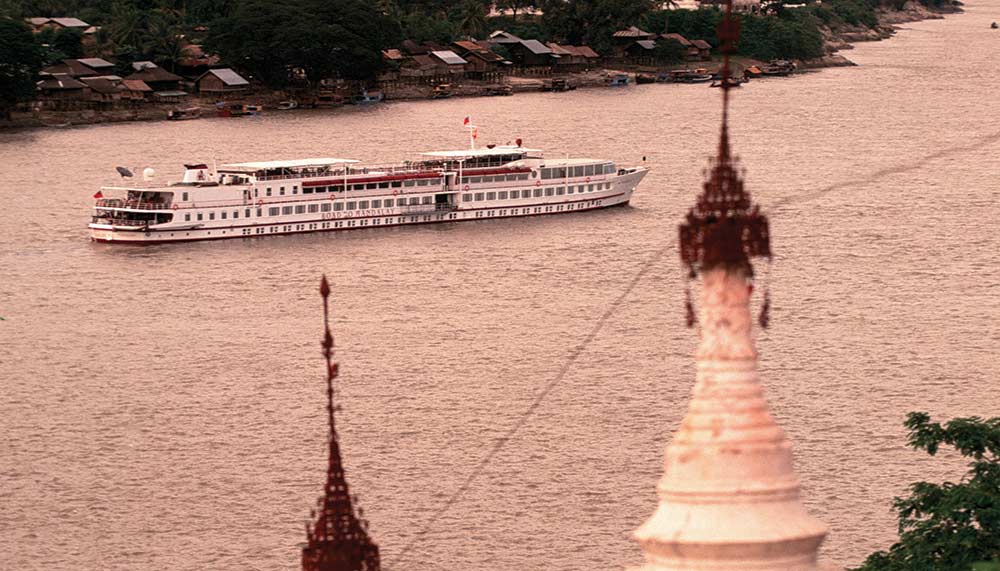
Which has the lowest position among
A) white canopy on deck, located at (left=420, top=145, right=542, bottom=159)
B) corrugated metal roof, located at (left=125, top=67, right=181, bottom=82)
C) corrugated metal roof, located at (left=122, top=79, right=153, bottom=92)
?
white canopy on deck, located at (left=420, top=145, right=542, bottom=159)

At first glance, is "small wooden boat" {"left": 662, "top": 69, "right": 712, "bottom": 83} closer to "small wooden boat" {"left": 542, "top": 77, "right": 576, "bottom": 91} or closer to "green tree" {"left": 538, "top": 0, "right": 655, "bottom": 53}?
"green tree" {"left": 538, "top": 0, "right": 655, "bottom": 53}

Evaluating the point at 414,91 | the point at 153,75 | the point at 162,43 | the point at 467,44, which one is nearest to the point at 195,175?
the point at 153,75

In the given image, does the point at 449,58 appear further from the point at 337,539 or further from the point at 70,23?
the point at 337,539

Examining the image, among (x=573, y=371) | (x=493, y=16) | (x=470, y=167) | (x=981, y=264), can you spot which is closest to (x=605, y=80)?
(x=493, y=16)

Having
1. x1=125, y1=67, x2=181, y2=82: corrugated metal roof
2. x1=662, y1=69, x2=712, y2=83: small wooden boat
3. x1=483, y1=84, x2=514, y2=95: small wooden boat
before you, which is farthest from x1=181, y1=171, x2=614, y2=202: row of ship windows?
x1=662, y1=69, x2=712, y2=83: small wooden boat

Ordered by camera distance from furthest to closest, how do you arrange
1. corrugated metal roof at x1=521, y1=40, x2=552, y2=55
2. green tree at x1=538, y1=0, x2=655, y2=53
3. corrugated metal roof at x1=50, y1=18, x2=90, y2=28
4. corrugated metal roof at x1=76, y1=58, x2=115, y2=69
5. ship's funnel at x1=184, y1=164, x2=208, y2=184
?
green tree at x1=538, y1=0, x2=655, y2=53 < corrugated metal roof at x1=521, y1=40, x2=552, y2=55 < corrugated metal roof at x1=50, y1=18, x2=90, y2=28 < corrugated metal roof at x1=76, y1=58, x2=115, y2=69 < ship's funnel at x1=184, y1=164, x2=208, y2=184

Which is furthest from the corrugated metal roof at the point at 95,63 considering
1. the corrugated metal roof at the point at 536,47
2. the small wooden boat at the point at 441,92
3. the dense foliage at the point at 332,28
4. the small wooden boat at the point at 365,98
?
the corrugated metal roof at the point at 536,47
